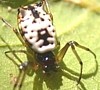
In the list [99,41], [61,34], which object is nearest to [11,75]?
[61,34]

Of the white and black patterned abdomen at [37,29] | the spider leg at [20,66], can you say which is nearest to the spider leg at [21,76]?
the spider leg at [20,66]

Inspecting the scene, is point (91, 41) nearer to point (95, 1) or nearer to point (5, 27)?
point (95, 1)

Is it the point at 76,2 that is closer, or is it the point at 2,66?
the point at 2,66

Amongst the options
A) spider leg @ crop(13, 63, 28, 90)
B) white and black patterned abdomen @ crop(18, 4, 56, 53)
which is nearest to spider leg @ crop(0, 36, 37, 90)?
spider leg @ crop(13, 63, 28, 90)

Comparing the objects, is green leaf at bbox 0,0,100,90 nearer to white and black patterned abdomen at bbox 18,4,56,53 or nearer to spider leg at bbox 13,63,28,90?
spider leg at bbox 13,63,28,90

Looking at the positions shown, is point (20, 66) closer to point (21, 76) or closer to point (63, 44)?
point (21, 76)

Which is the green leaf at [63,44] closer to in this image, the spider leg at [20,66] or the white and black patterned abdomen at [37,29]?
the spider leg at [20,66]

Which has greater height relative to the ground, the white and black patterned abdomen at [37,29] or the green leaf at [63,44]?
the white and black patterned abdomen at [37,29]
